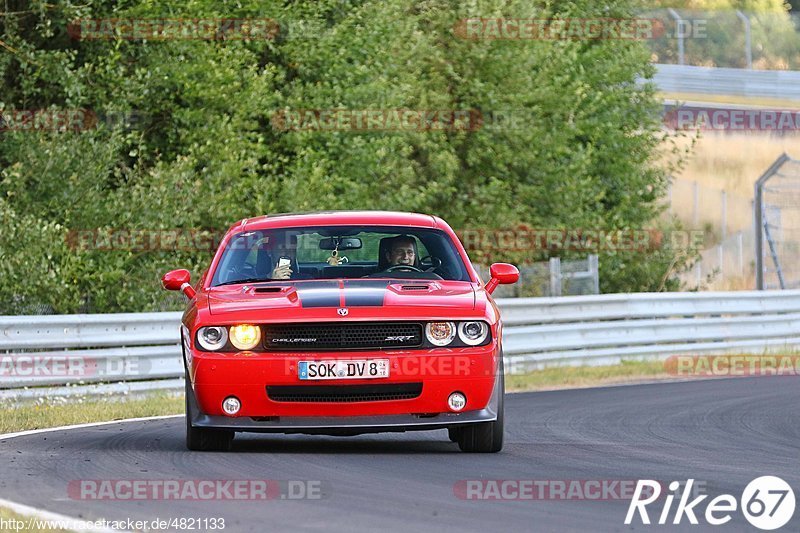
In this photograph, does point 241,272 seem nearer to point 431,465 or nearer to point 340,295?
point 340,295

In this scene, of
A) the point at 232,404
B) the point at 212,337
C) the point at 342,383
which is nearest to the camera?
the point at 342,383

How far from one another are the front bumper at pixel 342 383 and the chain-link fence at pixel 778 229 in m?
16.4

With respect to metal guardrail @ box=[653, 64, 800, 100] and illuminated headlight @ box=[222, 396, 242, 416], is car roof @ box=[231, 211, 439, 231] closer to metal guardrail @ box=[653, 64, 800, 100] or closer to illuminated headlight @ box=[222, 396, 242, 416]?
illuminated headlight @ box=[222, 396, 242, 416]

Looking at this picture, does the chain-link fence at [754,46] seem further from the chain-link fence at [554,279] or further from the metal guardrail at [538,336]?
the metal guardrail at [538,336]

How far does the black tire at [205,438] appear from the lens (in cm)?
964

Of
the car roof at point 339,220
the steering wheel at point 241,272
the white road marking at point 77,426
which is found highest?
the car roof at point 339,220

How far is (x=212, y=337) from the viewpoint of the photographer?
9.43m

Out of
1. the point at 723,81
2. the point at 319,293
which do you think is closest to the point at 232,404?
the point at 319,293

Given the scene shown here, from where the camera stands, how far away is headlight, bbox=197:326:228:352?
9391mm

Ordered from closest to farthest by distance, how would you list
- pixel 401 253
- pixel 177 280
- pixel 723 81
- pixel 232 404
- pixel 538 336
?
1. pixel 232 404
2. pixel 401 253
3. pixel 177 280
4. pixel 538 336
5. pixel 723 81

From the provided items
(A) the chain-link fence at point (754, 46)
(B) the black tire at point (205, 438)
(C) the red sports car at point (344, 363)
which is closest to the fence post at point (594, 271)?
(C) the red sports car at point (344, 363)

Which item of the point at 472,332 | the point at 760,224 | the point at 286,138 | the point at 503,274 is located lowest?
the point at 760,224

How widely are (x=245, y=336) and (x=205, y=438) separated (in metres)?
0.78

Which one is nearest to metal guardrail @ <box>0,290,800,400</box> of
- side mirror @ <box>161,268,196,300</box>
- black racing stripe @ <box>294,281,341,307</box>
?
side mirror @ <box>161,268,196,300</box>
